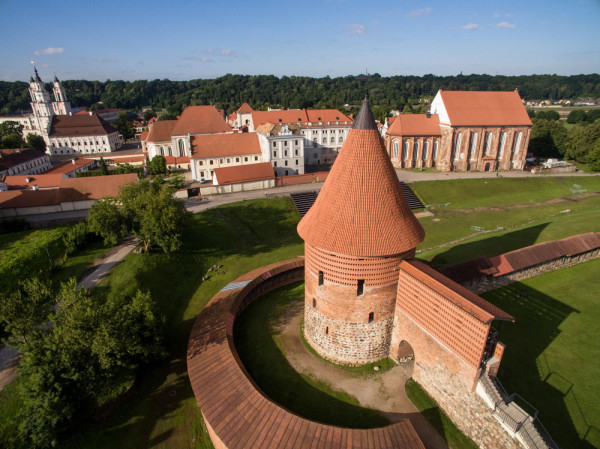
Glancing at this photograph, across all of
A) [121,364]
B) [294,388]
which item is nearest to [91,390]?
[121,364]

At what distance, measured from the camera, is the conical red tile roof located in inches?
648

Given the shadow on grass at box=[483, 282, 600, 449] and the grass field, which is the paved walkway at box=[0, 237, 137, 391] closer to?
the grass field

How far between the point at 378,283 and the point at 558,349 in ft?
35.9

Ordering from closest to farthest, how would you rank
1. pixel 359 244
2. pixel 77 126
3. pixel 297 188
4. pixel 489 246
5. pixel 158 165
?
pixel 359 244
pixel 489 246
pixel 297 188
pixel 158 165
pixel 77 126

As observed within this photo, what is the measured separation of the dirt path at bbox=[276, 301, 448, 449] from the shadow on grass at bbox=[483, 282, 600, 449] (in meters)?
4.79

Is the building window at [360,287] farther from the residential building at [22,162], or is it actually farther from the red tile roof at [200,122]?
the residential building at [22,162]

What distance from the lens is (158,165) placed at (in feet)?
181

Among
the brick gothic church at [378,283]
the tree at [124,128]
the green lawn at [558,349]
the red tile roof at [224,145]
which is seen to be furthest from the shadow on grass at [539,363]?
the tree at [124,128]

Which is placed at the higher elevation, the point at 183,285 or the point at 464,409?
the point at 464,409

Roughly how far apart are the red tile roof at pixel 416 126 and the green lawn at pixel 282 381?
144 feet

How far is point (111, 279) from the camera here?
84.2ft

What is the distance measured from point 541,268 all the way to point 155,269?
30021mm

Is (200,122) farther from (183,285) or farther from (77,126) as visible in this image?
(183,285)

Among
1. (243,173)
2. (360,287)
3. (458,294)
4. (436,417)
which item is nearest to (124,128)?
(243,173)
